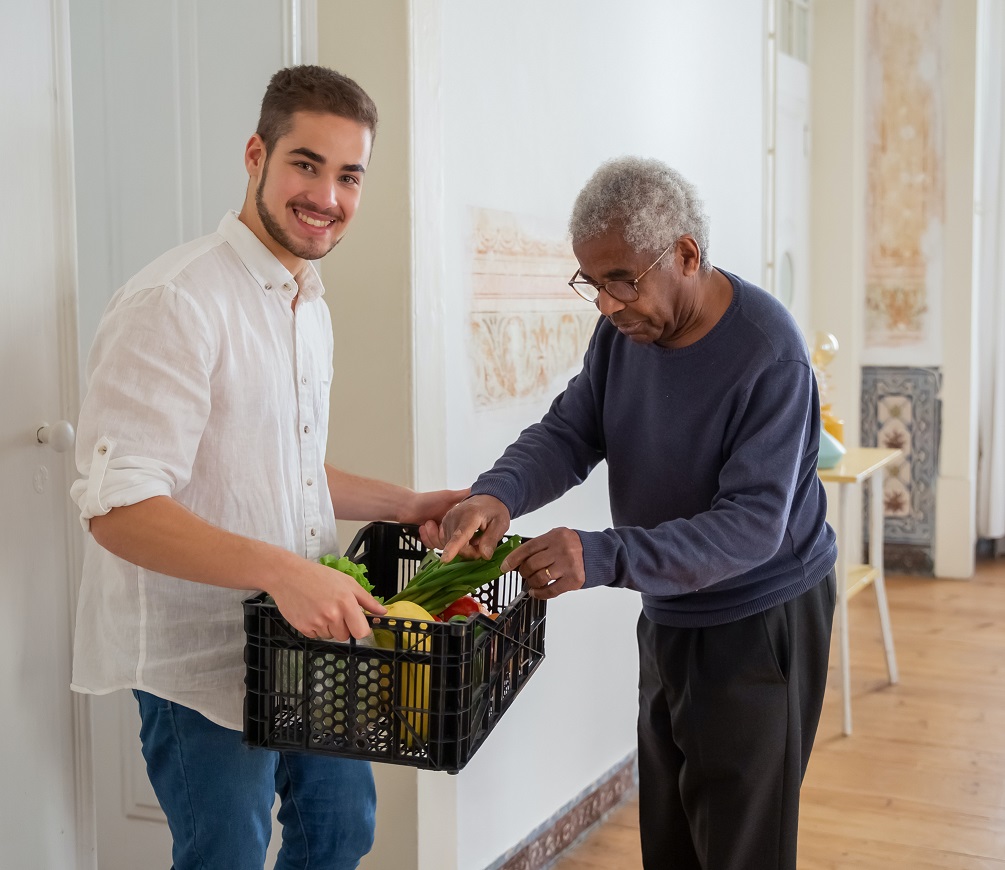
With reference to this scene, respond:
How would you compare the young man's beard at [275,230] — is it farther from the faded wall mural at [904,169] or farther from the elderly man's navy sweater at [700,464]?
the faded wall mural at [904,169]

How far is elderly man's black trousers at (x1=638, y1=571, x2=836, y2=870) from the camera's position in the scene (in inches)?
77.7

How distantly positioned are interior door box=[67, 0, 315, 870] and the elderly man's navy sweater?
879mm

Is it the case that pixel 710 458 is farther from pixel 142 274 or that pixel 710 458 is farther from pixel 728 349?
pixel 142 274

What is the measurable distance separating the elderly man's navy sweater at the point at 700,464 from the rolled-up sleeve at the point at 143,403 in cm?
60

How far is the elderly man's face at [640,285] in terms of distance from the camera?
1.79 meters

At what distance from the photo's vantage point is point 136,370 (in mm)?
1471

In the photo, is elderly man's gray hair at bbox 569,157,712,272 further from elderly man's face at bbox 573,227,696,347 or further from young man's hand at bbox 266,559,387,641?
young man's hand at bbox 266,559,387,641

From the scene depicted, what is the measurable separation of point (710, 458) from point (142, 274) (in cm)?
96

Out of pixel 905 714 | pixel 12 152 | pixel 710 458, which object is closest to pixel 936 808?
pixel 905 714

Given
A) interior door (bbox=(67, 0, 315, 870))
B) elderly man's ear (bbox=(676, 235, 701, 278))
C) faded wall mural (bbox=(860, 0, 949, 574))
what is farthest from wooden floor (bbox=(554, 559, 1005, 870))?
interior door (bbox=(67, 0, 315, 870))

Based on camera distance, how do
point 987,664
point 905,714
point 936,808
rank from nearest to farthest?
1. point 936,808
2. point 905,714
3. point 987,664

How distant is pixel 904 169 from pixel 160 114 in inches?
179

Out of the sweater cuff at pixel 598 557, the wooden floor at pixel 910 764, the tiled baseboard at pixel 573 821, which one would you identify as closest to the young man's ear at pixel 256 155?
the sweater cuff at pixel 598 557

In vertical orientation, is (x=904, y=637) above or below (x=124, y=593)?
below
